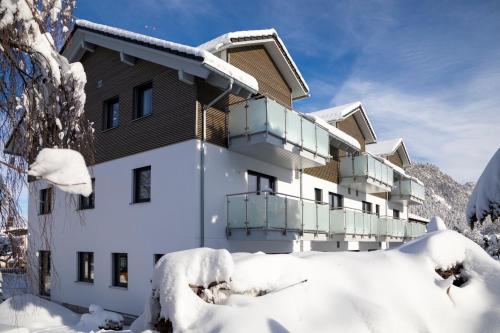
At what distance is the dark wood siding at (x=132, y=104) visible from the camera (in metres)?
13.4

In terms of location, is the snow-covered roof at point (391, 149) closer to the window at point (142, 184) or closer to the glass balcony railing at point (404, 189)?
the glass balcony railing at point (404, 189)

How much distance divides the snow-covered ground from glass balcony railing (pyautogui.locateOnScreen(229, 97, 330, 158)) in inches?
280

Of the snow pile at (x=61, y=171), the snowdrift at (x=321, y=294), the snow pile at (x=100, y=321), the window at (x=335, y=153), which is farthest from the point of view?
the window at (x=335, y=153)

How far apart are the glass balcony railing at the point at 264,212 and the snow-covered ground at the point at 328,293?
6237 millimetres

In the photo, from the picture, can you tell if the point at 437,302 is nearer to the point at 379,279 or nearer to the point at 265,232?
the point at 379,279

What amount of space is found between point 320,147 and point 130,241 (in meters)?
7.40

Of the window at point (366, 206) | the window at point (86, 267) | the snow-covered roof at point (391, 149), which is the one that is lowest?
the window at point (86, 267)

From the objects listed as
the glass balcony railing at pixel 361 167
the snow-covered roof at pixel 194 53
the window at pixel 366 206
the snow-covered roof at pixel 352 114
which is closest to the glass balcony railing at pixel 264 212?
the snow-covered roof at pixel 194 53

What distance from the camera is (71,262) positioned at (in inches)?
664

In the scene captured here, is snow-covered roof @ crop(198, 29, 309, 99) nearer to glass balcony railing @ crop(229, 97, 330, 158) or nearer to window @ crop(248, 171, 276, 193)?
glass balcony railing @ crop(229, 97, 330, 158)

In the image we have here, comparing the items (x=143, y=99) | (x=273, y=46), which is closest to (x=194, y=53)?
(x=143, y=99)

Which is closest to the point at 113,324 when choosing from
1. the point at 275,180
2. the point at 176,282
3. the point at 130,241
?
the point at 130,241

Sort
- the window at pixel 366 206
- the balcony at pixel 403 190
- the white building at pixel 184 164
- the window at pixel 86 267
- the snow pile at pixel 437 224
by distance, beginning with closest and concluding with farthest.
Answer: the snow pile at pixel 437 224
the white building at pixel 184 164
the window at pixel 86 267
the window at pixel 366 206
the balcony at pixel 403 190

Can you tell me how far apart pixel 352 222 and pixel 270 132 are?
6615 millimetres
